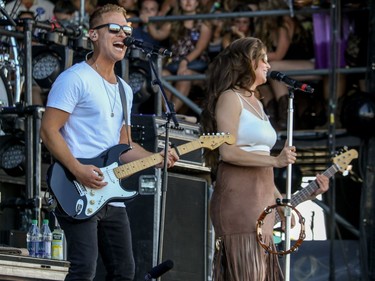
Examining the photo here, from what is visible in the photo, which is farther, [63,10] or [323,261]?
[63,10]

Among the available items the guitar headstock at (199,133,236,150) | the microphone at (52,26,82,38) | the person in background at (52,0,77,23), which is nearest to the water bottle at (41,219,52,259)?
the guitar headstock at (199,133,236,150)

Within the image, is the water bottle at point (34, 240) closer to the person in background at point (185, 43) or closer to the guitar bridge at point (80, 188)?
the guitar bridge at point (80, 188)

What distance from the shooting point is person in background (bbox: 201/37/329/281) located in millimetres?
6586

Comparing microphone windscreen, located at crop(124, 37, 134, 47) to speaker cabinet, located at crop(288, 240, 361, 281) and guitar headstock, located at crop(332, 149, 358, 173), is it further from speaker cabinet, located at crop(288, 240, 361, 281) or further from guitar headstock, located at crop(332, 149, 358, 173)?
speaker cabinet, located at crop(288, 240, 361, 281)

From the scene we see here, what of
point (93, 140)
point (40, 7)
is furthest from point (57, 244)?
point (40, 7)

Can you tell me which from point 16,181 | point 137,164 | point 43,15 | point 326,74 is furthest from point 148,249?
point 43,15

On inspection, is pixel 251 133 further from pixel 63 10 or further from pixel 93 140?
pixel 63 10

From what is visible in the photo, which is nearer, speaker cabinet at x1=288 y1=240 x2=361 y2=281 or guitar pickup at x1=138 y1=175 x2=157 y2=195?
guitar pickup at x1=138 y1=175 x2=157 y2=195

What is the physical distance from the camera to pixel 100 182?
6211 millimetres

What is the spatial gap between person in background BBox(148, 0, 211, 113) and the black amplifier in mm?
2403

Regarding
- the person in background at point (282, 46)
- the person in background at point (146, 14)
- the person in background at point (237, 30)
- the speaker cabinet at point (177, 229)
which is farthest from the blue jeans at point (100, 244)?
the person in background at point (146, 14)

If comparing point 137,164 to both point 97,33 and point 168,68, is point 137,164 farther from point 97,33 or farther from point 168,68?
point 168,68

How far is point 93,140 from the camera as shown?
6281 mm

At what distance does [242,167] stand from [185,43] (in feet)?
15.4
